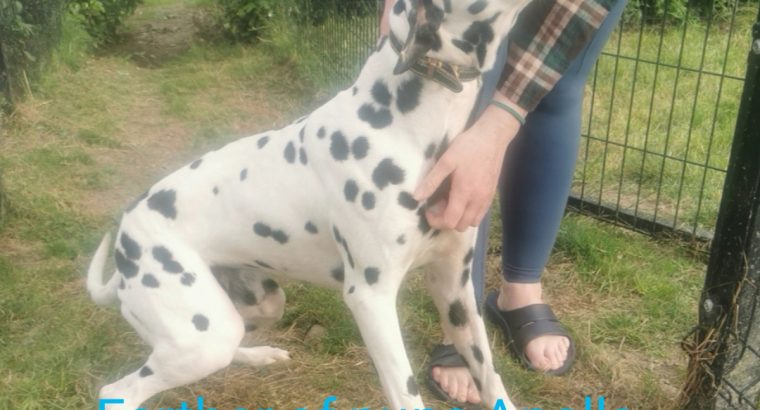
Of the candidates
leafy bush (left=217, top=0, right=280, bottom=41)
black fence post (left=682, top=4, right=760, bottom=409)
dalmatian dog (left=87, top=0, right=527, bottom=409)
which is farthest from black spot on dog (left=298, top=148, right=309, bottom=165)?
leafy bush (left=217, top=0, right=280, bottom=41)

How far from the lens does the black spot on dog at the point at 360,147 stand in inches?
87.8

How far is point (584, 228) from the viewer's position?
3982 millimetres

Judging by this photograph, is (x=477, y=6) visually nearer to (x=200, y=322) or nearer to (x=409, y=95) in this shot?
(x=409, y=95)

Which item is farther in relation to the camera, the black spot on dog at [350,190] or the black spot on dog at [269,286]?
the black spot on dog at [269,286]

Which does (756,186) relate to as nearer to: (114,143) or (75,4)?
(114,143)

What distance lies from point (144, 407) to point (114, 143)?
2783mm

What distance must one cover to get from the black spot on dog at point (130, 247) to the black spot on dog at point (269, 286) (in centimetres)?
47

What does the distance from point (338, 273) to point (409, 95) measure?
60 cm

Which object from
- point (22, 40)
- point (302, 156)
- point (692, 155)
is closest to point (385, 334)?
point (302, 156)

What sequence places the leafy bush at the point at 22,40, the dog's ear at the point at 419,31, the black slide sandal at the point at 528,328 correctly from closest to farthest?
1. the dog's ear at the point at 419,31
2. the black slide sandal at the point at 528,328
3. the leafy bush at the point at 22,40

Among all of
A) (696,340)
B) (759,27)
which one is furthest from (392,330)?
(759,27)

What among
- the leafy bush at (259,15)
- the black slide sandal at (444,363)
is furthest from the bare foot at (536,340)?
the leafy bush at (259,15)

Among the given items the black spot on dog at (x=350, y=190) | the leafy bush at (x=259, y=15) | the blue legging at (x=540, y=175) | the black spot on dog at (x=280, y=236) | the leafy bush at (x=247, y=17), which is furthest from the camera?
the leafy bush at (x=247, y=17)

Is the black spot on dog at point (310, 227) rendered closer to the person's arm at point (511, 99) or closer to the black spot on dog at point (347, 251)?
the black spot on dog at point (347, 251)
